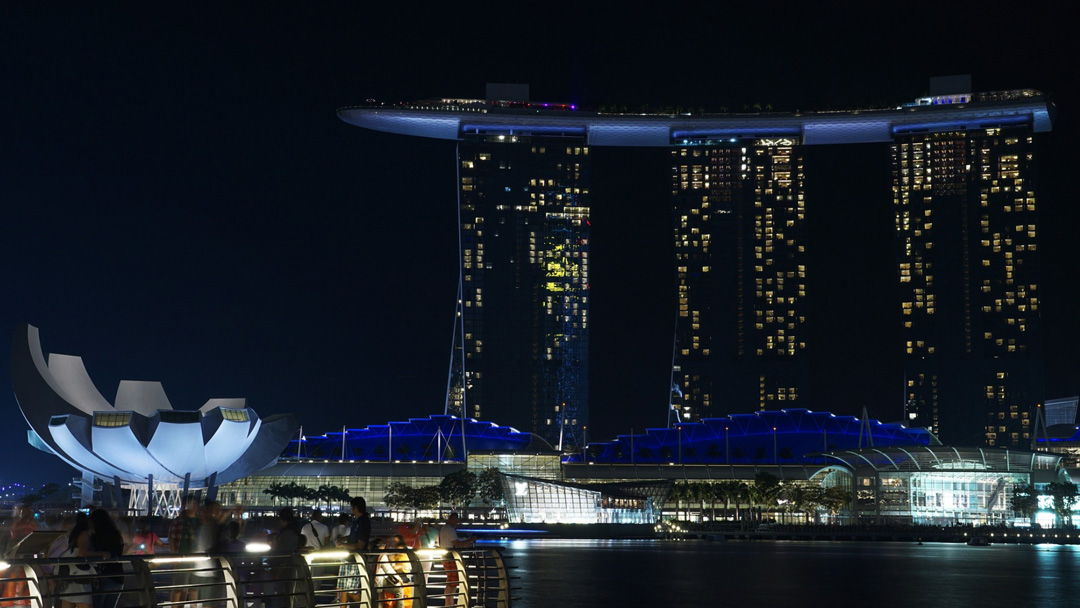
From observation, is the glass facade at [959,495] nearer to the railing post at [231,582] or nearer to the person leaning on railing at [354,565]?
the person leaning on railing at [354,565]

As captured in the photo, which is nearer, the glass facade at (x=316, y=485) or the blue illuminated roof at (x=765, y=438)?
the glass facade at (x=316, y=485)

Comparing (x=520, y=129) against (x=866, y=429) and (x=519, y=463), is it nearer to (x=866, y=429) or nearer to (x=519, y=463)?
(x=519, y=463)

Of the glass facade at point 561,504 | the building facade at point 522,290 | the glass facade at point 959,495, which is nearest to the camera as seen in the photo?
the glass facade at point 561,504

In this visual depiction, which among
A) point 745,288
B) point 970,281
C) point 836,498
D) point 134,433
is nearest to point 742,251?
point 745,288

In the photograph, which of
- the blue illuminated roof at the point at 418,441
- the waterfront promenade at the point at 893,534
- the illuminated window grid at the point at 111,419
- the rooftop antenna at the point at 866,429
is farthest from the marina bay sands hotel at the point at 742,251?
the illuminated window grid at the point at 111,419

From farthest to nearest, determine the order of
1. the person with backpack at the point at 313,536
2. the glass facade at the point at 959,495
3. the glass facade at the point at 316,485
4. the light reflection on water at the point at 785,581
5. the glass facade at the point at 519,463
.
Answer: the glass facade at the point at 519,463
the glass facade at the point at 316,485
the glass facade at the point at 959,495
the light reflection on water at the point at 785,581
the person with backpack at the point at 313,536
